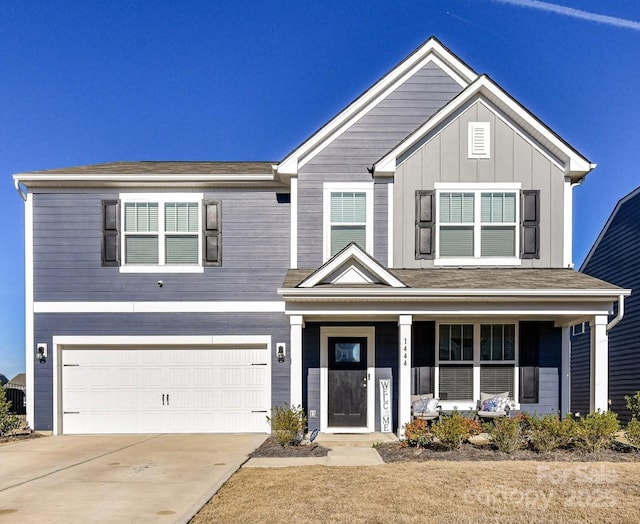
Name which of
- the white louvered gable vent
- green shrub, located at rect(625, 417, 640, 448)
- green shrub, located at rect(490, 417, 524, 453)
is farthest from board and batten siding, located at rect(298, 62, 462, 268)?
green shrub, located at rect(625, 417, 640, 448)

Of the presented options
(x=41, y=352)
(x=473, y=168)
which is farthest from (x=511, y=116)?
(x=41, y=352)

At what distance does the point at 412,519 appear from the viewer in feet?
19.9

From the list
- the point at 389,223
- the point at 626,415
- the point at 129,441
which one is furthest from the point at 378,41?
the point at 626,415

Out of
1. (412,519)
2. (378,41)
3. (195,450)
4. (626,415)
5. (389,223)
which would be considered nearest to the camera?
(412,519)

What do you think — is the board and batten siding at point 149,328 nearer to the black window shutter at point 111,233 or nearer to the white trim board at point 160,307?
the white trim board at point 160,307

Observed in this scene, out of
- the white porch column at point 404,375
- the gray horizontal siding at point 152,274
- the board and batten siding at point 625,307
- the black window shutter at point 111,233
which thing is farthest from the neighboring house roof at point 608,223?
the black window shutter at point 111,233

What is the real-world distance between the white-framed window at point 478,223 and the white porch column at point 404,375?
6.42 feet

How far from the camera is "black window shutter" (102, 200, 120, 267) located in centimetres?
1280

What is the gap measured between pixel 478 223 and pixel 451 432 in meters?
4.69

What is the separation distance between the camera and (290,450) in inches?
392

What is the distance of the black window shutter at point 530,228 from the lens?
1216 cm

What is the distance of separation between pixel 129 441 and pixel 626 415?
13889 mm

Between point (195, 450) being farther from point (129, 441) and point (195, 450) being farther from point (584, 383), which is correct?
point (584, 383)

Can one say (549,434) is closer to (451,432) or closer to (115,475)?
(451,432)
